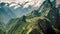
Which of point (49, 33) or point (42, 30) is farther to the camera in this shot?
point (42, 30)

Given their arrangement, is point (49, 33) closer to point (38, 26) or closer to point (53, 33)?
point (53, 33)

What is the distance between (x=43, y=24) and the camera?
641 feet

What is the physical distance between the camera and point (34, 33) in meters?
174

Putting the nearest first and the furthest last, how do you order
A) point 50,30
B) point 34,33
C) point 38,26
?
point 34,33
point 50,30
point 38,26

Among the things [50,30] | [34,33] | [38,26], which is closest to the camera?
[34,33]

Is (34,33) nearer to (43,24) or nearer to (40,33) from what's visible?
(40,33)

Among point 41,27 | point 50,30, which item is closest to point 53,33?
point 50,30

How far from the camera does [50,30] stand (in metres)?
185

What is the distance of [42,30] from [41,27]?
3852 mm

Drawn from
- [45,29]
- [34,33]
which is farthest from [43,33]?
[34,33]

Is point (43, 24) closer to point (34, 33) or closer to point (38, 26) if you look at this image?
point (38, 26)

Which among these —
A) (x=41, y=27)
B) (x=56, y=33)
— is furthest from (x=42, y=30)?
(x=56, y=33)

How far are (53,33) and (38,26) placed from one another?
22488 millimetres

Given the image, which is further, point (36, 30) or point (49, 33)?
point (36, 30)
